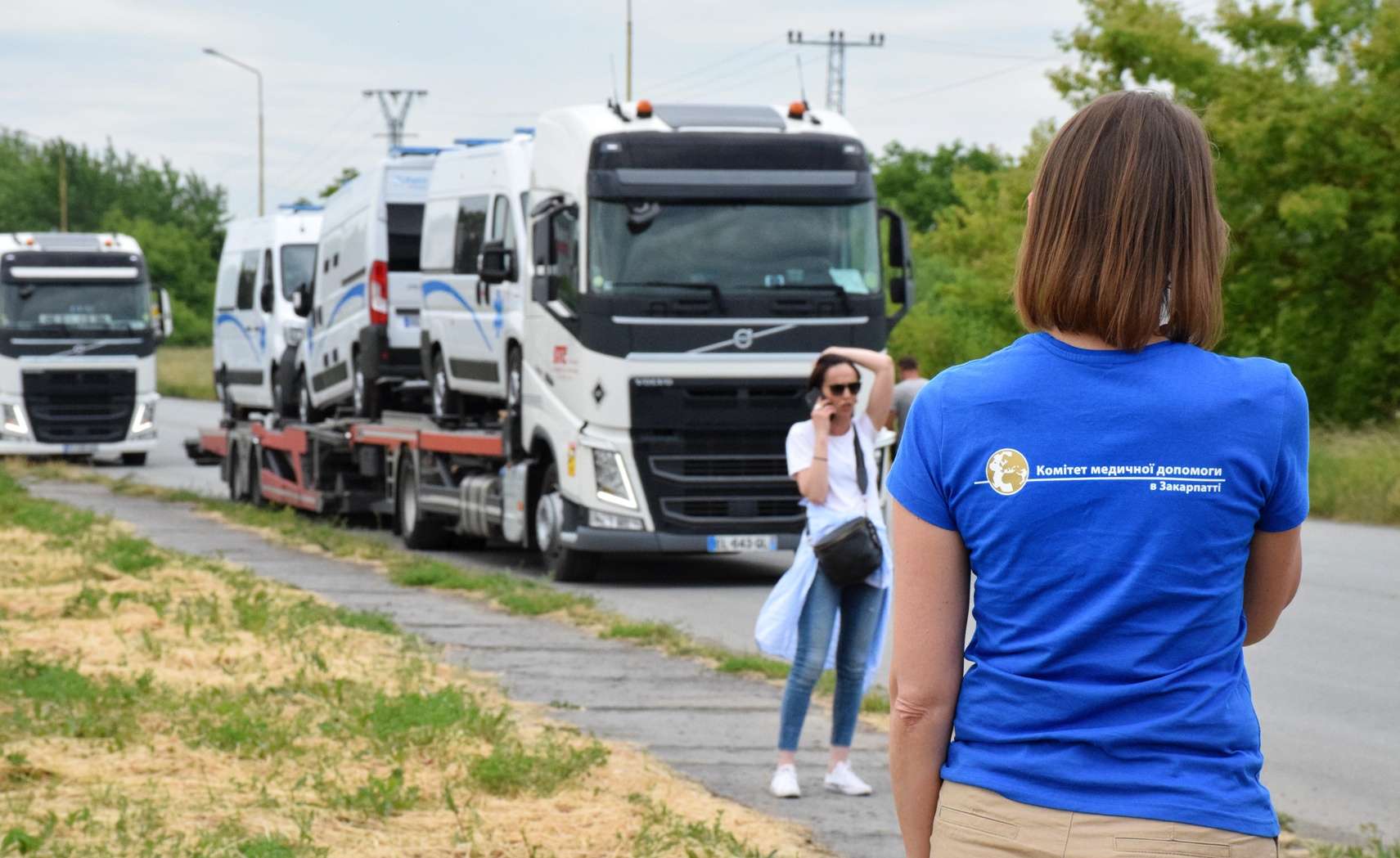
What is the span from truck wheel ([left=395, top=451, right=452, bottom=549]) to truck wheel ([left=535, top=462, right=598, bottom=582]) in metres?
3.10

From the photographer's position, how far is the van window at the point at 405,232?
2030 cm

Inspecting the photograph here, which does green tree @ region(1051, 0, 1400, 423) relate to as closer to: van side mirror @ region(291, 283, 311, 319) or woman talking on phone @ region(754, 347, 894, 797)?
van side mirror @ region(291, 283, 311, 319)

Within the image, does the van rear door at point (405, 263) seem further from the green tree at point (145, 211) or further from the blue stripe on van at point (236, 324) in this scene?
the green tree at point (145, 211)

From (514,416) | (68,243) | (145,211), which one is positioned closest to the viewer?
(514,416)

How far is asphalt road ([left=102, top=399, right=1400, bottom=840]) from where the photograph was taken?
7992mm

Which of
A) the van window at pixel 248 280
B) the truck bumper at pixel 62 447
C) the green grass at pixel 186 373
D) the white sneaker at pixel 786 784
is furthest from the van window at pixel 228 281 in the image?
the green grass at pixel 186 373

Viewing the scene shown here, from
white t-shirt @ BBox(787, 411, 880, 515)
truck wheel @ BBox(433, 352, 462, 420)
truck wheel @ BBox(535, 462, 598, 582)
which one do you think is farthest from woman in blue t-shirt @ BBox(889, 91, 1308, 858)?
truck wheel @ BBox(433, 352, 462, 420)

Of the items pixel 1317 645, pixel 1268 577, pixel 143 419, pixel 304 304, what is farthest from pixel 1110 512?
pixel 143 419

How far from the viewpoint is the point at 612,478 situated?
15.5m

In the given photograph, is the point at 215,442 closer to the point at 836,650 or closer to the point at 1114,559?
the point at 836,650

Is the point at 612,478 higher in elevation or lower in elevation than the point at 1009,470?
lower

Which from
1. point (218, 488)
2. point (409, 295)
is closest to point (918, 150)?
point (218, 488)

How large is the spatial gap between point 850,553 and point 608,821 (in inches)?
61.8

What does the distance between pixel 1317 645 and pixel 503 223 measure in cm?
810
